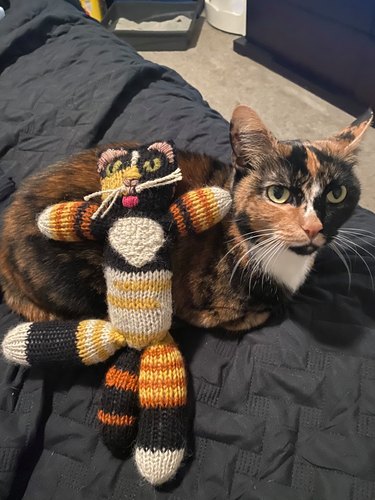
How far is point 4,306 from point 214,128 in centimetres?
74

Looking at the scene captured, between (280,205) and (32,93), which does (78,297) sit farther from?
(32,93)

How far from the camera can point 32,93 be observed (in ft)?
4.21

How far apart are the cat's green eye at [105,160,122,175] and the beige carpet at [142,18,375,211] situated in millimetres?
1088

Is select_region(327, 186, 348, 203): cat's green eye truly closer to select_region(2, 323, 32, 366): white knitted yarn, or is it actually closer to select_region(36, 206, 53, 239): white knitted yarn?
select_region(36, 206, 53, 239): white knitted yarn

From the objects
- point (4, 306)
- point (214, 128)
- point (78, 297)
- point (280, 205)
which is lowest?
point (4, 306)

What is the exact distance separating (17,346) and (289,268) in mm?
525

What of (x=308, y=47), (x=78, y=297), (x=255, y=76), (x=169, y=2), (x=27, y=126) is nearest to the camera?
(x=78, y=297)

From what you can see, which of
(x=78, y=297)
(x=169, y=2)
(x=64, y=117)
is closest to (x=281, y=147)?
(x=78, y=297)

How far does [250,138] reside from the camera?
2.52 ft

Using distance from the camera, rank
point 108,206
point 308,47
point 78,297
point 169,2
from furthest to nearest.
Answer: point 169,2
point 308,47
point 78,297
point 108,206

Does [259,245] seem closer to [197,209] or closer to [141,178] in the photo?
[197,209]

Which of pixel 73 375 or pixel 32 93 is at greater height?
pixel 32 93

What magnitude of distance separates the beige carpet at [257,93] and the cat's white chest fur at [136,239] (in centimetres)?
109

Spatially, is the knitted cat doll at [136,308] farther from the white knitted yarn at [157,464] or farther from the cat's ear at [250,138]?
the cat's ear at [250,138]
